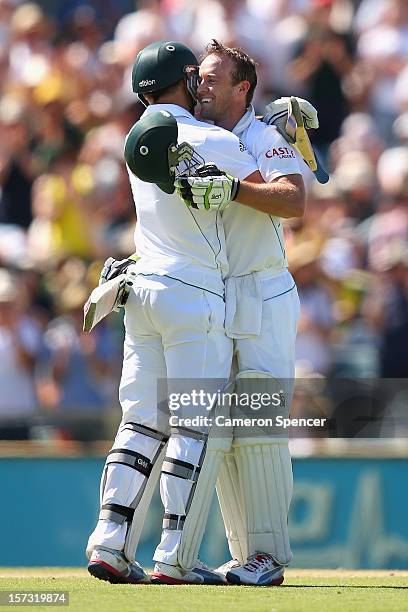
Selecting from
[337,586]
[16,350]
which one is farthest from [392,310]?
[337,586]

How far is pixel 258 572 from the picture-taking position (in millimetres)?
5859

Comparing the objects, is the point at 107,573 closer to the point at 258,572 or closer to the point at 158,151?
the point at 258,572

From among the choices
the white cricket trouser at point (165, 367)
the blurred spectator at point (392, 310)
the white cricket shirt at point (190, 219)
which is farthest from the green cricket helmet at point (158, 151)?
the blurred spectator at point (392, 310)

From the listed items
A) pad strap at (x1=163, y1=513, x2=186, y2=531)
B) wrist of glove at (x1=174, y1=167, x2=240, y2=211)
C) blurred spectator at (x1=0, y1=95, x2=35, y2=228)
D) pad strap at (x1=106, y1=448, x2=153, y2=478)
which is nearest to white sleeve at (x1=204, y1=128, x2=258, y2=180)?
wrist of glove at (x1=174, y1=167, x2=240, y2=211)

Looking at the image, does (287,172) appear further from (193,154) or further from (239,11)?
(239,11)

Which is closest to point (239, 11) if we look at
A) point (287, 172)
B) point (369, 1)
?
point (369, 1)

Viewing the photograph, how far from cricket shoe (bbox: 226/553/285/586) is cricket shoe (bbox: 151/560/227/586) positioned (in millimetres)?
82

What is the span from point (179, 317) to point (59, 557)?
120 inches

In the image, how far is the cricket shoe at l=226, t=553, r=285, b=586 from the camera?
230 inches

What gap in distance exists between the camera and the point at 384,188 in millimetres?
10352

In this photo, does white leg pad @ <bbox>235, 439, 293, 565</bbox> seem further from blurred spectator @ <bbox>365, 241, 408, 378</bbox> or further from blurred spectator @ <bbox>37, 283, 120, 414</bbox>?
blurred spectator @ <bbox>37, 283, 120, 414</bbox>

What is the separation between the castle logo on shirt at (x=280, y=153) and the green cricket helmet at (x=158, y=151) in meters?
0.36

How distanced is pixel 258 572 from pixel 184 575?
1.04 ft

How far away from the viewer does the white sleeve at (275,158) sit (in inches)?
234
